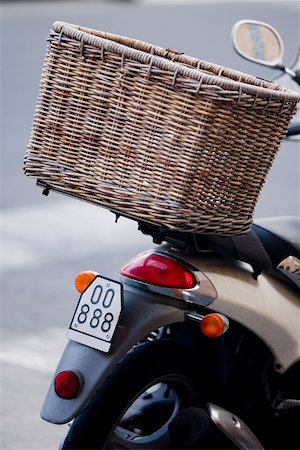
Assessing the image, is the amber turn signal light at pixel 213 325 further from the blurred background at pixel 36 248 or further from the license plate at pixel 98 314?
the blurred background at pixel 36 248

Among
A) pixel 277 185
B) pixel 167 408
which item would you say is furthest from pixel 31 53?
pixel 167 408

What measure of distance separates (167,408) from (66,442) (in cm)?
43

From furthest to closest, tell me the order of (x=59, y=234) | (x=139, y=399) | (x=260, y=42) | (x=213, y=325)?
(x=59, y=234)
(x=260, y=42)
(x=139, y=399)
(x=213, y=325)

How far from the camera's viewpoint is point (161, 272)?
292 cm

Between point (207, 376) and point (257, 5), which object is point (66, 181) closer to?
point (207, 376)

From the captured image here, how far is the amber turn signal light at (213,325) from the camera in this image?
2.85 metres

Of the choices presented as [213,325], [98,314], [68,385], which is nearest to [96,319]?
[98,314]

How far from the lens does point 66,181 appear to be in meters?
2.73

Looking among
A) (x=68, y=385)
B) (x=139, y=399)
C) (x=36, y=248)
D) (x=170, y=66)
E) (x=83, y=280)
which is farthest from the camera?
(x=36, y=248)

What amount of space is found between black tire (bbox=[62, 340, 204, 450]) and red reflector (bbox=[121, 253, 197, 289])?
16 cm

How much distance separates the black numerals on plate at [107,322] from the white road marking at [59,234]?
3130mm

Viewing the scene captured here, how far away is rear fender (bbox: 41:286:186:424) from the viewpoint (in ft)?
9.02

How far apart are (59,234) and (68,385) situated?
3.88 metres

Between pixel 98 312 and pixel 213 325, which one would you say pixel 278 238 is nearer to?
pixel 213 325
